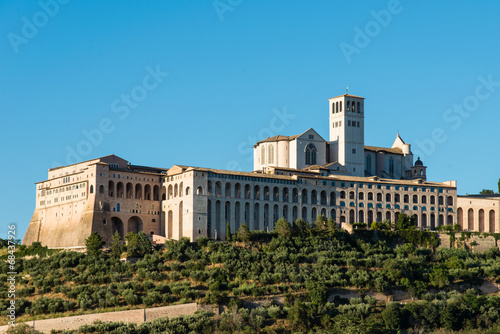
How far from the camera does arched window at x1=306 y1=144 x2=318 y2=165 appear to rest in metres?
111

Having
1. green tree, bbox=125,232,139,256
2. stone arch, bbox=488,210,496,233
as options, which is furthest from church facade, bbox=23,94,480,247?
green tree, bbox=125,232,139,256

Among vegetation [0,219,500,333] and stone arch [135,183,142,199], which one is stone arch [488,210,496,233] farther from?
stone arch [135,183,142,199]

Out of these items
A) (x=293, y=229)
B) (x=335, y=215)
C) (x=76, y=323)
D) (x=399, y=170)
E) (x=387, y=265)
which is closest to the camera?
(x=76, y=323)

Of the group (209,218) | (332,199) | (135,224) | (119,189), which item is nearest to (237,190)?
(209,218)

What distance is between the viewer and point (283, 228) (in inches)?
3799

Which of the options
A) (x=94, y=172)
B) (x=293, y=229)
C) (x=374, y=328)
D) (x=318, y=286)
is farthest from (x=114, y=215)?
(x=374, y=328)

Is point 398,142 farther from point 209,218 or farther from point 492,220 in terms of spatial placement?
point 209,218

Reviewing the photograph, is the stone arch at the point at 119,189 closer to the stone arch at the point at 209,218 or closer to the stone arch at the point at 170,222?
the stone arch at the point at 170,222

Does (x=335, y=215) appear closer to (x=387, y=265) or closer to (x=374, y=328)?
(x=387, y=265)

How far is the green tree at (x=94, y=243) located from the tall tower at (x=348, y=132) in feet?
106

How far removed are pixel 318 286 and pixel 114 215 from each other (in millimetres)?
23528

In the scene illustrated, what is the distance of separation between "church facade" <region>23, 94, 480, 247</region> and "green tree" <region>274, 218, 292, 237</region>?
3.83 metres

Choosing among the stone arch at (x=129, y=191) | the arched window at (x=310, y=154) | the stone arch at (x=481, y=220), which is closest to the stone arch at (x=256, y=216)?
the stone arch at (x=129, y=191)

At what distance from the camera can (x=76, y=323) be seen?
77.3m
